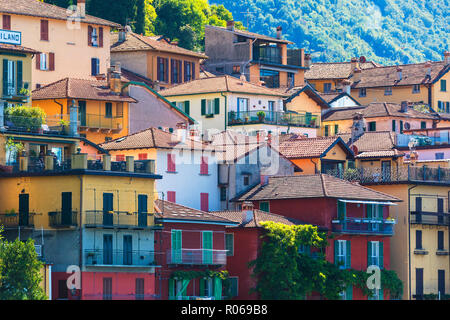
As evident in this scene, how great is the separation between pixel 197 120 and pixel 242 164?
659 inches

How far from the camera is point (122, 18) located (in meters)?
129

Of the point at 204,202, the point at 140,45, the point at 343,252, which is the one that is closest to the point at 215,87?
the point at 140,45

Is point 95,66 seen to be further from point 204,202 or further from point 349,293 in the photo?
point 349,293

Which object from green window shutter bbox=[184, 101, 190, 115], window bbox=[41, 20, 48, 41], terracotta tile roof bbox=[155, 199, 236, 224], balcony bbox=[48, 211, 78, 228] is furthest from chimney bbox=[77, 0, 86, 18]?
balcony bbox=[48, 211, 78, 228]

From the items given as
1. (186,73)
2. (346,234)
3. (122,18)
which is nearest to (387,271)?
(346,234)

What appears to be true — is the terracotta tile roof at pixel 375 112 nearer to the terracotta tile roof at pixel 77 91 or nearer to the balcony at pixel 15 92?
the terracotta tile roof at pixel 77 91

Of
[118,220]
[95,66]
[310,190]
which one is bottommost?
[118,220]

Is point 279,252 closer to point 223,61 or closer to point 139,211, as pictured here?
point 139,211

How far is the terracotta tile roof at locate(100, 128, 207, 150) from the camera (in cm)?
9262

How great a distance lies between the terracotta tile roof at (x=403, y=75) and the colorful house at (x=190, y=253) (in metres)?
58.6

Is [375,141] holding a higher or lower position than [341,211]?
higher

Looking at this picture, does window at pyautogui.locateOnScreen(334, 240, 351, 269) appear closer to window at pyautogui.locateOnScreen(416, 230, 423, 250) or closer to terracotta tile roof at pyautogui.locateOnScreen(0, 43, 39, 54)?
window at pyautogui.locateOnScreen(416, 230, 423, 250)

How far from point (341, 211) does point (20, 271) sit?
26.4 metres

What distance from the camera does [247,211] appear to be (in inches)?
3504
